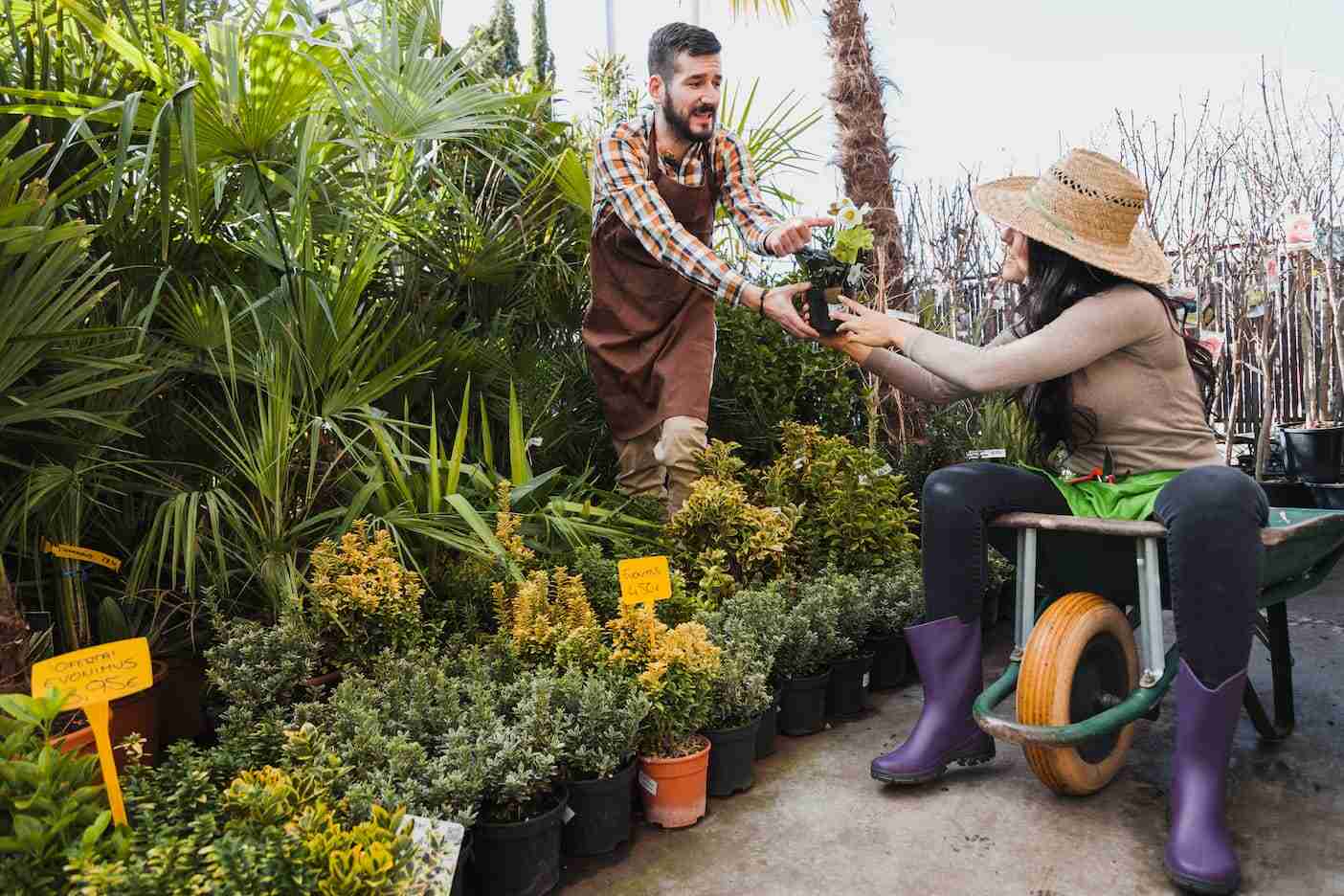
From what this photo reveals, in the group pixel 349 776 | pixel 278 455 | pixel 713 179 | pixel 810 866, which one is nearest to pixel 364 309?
pixel 278 455

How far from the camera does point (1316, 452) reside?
5.07 metres

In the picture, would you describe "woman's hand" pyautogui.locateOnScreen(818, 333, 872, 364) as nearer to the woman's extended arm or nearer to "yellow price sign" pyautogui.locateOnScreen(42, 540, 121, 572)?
the woman's extended arm

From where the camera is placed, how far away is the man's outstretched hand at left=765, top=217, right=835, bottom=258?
276cm

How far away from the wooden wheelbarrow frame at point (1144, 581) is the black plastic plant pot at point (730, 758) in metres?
0.54

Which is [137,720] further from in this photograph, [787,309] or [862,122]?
[862,122]

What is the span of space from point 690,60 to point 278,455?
160cm

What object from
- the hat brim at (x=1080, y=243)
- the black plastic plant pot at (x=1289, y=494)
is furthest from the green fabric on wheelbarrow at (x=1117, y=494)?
the black plastic plant pot at (x=1289, y=494)

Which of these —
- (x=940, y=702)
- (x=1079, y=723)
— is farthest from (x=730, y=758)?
(x=1079, y=723)

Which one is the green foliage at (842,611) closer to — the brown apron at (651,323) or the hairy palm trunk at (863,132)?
the brown apron at (651,323)

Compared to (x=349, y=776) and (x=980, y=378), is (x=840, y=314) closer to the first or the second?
(x=980, y=378)

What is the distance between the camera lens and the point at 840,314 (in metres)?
2.39

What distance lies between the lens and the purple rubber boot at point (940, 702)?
7.01 ft

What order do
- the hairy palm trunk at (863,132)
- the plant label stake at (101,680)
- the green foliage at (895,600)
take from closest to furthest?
1. the plant label stake at (101,680)
2. the green foliage at (895,600)
3. the hairy palm trunk at (863,132)

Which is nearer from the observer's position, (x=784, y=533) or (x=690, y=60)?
(x=690, y=60)
